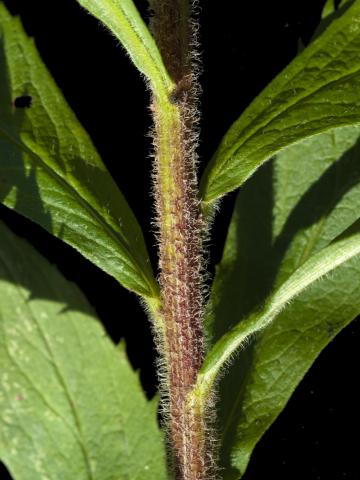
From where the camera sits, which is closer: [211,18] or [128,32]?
[128,32]

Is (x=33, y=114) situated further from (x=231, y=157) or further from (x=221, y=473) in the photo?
(x=221, y=473)

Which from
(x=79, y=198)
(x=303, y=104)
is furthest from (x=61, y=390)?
(x=303, y=104)

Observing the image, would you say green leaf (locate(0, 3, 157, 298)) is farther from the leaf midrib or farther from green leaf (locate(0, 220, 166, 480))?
green leaf (locate(0, 220, 166, 480))

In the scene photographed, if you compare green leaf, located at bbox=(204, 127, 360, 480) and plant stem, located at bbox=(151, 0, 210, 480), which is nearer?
plant stem, located at bbox=(151, 0, 210, 480)

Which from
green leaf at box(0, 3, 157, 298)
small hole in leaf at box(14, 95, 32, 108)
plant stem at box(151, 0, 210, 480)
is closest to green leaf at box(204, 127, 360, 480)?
plant stem at box(151, 0, 210, 480)

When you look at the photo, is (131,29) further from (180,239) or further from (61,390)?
(61,390)

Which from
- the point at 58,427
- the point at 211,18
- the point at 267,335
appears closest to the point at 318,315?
the point at 267,335
